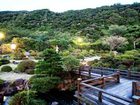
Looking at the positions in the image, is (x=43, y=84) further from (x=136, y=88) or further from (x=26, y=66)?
(x=136, y=88)

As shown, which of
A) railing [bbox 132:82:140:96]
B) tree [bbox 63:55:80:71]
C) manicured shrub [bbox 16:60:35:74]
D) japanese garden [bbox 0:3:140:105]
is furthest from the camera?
manicured shrub [bbox 16:60:35:74]

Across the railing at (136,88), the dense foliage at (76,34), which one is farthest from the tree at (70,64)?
the railing at (136,88)

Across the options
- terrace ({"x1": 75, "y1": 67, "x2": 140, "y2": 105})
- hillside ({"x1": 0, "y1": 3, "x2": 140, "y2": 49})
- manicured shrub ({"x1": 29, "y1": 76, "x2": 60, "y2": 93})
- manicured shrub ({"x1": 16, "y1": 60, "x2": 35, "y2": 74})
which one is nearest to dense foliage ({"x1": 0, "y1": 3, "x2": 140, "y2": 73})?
hillside ({"x1": 0, "y1": 3, "x2": 140, "y2": 49})

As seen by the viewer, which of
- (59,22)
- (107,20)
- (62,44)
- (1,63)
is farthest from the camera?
(59,22)

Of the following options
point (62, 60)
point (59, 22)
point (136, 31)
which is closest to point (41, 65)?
point (62, 60)

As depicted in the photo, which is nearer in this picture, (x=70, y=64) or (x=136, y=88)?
(x=136, y=88)

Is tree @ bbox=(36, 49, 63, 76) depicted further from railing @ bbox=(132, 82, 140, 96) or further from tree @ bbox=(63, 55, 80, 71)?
railing @ bbox=(132, 82, 140, 96)

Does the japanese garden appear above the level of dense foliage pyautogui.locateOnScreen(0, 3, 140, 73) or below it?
below

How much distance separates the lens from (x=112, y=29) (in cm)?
5175

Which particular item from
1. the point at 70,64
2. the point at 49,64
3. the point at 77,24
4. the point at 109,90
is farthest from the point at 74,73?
the point at 77,24

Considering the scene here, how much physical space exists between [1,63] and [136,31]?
31.1 metres

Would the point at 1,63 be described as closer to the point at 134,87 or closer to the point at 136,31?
the point at 134,87

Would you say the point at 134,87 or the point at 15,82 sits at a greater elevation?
the point at 134,87

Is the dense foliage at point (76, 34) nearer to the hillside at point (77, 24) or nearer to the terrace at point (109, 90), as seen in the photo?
the hillside at point (77, 24)
